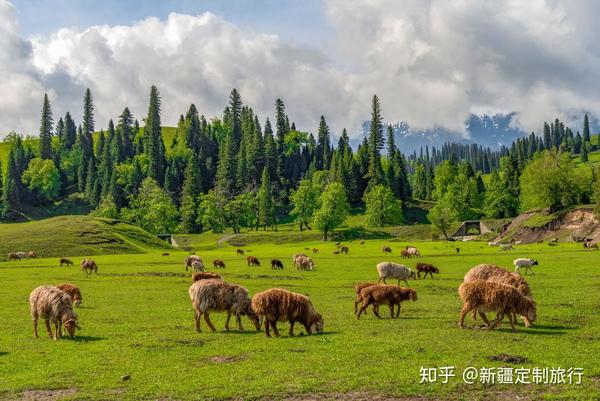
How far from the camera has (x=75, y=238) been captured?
311 ft

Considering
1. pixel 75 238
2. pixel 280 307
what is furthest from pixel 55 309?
pixel 75 238

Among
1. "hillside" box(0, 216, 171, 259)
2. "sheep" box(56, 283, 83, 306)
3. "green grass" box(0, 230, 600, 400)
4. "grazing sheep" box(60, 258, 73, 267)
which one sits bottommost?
"green grass" box(0, 230, 600, 400)

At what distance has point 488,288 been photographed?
68.2 feet

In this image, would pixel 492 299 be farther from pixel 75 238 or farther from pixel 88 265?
pixel 75 238

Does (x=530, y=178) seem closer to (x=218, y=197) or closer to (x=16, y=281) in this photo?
(x=218, y=197)

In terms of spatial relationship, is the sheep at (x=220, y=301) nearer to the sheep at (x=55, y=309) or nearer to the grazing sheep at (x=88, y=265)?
the sheep at (x=55, y=309)

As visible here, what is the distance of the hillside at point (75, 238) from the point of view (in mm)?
87875

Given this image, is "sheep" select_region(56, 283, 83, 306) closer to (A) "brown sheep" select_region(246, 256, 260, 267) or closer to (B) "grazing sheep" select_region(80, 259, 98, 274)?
(B) "grazing sheep" select_region(80, 259, 98, 274)

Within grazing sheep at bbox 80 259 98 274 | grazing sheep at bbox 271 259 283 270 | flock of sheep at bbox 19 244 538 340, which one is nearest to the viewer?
flock of sheep at bbox 19 244 538 340

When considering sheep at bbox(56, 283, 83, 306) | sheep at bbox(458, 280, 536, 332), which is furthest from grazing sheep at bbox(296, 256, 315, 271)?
sheep at bbox(458, 280, 536, 332)

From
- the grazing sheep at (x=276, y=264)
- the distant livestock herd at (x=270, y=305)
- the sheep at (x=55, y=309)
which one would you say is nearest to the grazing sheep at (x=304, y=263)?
the grazing sheep at (x=276, y=264)

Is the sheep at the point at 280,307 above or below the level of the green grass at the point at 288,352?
above

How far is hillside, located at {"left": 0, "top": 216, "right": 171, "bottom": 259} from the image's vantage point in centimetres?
8788

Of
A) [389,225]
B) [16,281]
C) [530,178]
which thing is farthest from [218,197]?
[16,281]
